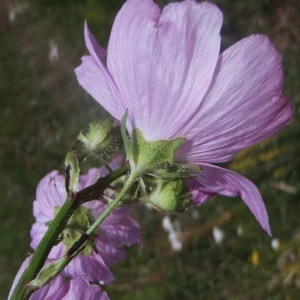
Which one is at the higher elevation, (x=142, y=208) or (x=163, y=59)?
(x=163, y=59)

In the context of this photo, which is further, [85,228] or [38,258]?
[85,228]

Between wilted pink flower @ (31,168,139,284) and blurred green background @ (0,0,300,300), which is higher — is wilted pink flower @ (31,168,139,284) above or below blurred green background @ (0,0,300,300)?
above

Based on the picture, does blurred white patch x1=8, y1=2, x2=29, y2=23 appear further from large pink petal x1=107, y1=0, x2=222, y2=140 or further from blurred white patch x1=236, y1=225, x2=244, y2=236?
large pink petal x1=107, y1=0, x2=222, y2=140

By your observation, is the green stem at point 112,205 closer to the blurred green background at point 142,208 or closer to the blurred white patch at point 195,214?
the blurred green background at point 142,208

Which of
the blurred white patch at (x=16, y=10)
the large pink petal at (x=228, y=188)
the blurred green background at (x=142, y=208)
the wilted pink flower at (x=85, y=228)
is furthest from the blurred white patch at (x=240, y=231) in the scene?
the blurred white patch at (x=16, y=10)

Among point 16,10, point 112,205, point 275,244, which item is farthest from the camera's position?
point 16,10

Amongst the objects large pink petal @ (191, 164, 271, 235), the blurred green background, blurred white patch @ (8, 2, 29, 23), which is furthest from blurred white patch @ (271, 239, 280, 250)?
blurred white patch @ (8, 2, 29, 23)

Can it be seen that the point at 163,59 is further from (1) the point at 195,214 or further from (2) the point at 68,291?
(1) the point at 195,214

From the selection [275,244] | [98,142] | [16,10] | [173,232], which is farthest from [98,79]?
[16,10]
